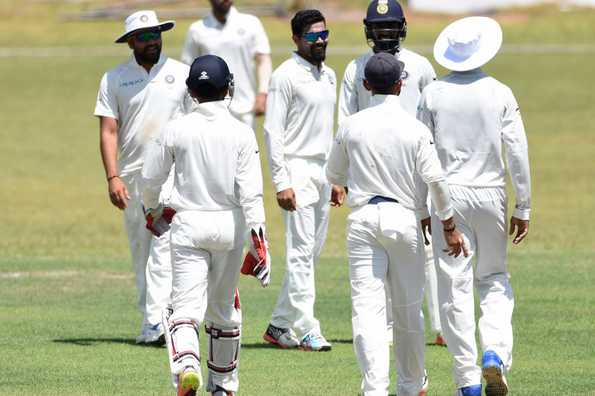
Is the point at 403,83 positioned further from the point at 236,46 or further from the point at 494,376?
the point at 236,46

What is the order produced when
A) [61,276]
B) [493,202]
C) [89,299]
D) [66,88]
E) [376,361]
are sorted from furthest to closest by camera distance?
[66,88], [61,276], [89,299], [493,202], [376,361]

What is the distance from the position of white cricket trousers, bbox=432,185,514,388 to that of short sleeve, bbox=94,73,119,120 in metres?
3.58

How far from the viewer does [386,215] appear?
28.9 ft

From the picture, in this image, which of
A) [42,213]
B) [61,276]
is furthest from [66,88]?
[61,276]

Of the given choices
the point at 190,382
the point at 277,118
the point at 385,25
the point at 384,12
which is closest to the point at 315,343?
the point at 277,118

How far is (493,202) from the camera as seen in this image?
9.52 m

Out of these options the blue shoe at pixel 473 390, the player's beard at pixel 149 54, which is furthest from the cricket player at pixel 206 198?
the player's beard at pixel 149 54

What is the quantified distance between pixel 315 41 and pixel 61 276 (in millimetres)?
5286

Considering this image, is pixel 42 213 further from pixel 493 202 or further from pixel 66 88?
pixel 66 88

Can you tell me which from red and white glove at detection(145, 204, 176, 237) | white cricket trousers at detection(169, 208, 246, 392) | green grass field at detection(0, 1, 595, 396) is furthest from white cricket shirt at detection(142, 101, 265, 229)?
green grass field at detection(0, 1, 595, 396)

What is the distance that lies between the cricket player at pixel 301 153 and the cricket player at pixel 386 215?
2.54 m

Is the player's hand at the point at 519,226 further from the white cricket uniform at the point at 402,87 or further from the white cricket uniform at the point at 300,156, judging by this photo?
the white cricket uniform at the point at 300,156

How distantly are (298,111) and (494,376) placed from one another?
3.32 m

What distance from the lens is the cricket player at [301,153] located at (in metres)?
11.6
